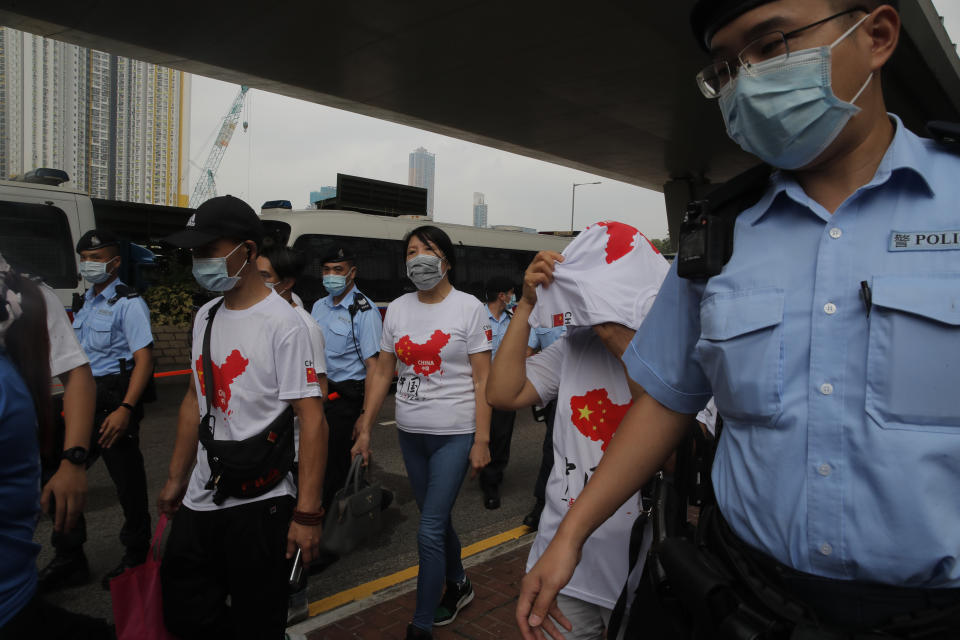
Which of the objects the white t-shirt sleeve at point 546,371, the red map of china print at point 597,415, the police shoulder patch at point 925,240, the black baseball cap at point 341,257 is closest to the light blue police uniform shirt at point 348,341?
the black baseball cap at point 341,257

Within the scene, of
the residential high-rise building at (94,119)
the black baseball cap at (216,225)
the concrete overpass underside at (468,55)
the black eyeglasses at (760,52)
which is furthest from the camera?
the residential high-rise building at (94,119)

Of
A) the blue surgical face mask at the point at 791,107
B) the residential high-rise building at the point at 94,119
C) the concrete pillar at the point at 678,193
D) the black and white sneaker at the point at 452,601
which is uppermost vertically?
the residential high-rise building at the point at 94,119

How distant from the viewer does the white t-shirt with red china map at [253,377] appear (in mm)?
2697

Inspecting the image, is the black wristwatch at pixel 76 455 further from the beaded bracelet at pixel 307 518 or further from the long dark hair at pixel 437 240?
the long dark hair at pixel 437 240

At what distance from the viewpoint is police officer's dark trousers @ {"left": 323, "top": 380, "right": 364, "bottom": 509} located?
4777mm

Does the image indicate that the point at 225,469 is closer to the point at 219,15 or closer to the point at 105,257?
the point at 105,257

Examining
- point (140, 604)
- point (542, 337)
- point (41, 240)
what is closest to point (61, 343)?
point (140, 604)

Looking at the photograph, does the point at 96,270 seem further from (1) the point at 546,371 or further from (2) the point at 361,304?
(1) the point at 546,371

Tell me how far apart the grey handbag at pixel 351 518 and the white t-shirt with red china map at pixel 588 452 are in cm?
148

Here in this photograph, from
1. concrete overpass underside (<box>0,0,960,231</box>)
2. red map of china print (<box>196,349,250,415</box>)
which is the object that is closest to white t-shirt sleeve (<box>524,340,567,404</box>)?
red map of china print (<box>196,349,250,415</box>)

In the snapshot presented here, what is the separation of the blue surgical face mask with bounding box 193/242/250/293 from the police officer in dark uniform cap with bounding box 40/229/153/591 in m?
2.00

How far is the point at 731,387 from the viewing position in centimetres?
131

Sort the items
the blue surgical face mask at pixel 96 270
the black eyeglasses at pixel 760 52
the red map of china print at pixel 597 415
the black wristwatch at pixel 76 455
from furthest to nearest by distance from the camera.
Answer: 1. the blue surgical face mask at pixel 96 270
2. the black wristwatch at pixel 76 455
3. the red map of china print at pixel 597 415
4. the black eyeglasses at pixel 760 52

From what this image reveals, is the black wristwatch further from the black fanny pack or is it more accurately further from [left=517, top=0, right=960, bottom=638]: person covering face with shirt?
[left=517, top=0, right=960, bottom=638]: person covering face with shirt
